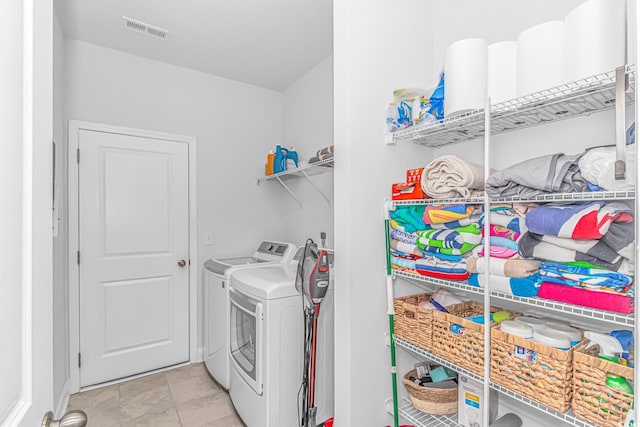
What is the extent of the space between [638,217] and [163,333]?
315 cm

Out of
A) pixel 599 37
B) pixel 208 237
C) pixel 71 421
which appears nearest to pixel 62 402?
pixel 208 237

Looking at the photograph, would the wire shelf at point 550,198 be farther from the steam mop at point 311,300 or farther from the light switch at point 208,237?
the light switch at point 208,237

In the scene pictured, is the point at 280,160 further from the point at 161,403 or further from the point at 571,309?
the point at 571,309

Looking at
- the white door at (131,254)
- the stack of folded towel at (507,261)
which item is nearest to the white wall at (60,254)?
→ the white door at (131,254)

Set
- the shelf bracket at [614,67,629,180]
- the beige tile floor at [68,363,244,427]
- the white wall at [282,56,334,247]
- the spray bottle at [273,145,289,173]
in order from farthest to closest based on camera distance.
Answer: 1. the spray bottle at [273,145,289,173]
2. the white wall at [282,56,334,247]
3. the beige tile floor at [68,363,244,427]
4. the shelf bracket at [614,67,629,180]

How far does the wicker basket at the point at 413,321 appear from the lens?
1.45 m

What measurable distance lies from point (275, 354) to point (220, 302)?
844 mm

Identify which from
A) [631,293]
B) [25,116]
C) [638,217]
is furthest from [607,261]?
[25,116]

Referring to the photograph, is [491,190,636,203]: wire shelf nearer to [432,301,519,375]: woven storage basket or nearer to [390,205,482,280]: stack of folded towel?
[390,205,482,280]: stack of folded towel

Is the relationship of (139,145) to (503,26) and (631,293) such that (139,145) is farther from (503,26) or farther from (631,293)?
(631,293)

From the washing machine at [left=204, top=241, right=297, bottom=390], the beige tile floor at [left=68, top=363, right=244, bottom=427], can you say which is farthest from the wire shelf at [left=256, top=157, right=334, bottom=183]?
the beige tile floor at [left=68, top=363, right=244, bottom=427]

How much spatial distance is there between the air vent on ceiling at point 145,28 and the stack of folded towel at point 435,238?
219 cm

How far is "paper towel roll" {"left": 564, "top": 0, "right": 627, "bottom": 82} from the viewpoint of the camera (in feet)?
3.23

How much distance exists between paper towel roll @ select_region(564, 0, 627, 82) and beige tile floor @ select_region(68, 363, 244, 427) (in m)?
2.50
